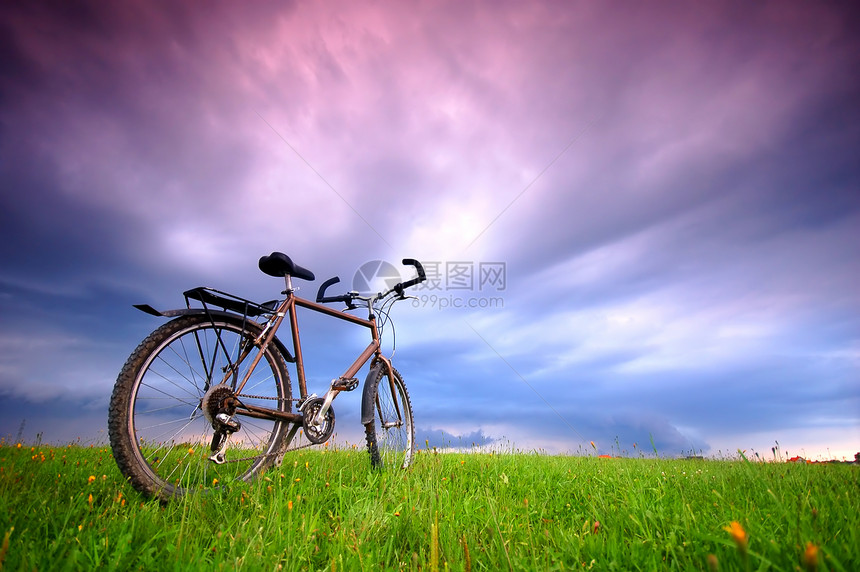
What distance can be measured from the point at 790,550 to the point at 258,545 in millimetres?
2904

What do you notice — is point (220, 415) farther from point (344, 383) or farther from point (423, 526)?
point (423, 526)

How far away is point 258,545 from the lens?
2797 millimetres

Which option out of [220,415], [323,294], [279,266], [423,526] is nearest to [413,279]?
[323,294]

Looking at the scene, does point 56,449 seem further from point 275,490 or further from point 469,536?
point 469,536

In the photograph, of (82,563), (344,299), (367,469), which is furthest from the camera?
(344,299)

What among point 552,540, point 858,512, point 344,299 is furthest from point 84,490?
point 858,512

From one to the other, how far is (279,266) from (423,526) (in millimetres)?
3020

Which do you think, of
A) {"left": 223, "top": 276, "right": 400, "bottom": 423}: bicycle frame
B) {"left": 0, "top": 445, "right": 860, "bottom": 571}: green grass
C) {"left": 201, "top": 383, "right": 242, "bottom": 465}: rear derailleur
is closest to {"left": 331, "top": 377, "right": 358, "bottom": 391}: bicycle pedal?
{"left": 223, "top": 276, "right": 400, "bottom": 423}: bicycle frame

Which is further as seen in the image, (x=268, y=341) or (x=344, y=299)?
(x=344, y=299)

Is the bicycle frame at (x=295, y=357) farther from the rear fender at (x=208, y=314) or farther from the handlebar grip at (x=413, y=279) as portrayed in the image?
the handlebar grip at (x=413, y=279)

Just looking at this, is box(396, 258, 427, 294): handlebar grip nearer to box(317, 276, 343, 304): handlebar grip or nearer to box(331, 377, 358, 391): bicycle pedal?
box(317, 276, 343, 304): handlebar grip

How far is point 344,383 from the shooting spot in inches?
217

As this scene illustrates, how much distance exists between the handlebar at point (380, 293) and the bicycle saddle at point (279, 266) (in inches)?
31.8

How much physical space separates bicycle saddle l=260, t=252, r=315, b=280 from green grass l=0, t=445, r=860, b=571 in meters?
2.09
